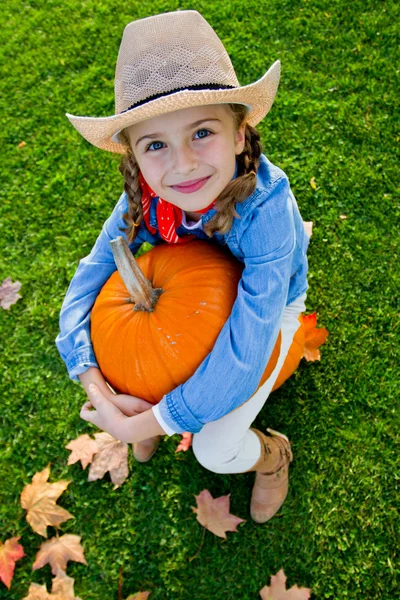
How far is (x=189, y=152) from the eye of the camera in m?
1.91

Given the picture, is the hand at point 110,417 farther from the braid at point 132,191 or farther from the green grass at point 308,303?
the green grass at point 308,303

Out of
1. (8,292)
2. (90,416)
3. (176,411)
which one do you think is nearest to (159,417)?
(176,411)

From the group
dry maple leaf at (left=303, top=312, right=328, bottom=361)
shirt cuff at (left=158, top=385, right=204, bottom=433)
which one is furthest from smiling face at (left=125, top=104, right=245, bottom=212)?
dry maple leaf at (left=303, top=312, right=328, bottom=361)

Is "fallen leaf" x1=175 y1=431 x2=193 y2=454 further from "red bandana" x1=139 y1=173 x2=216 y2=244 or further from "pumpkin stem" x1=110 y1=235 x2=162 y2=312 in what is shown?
"red bandana" x1=139 y1=173 x2=216 y2=244

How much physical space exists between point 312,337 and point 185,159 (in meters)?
1.64

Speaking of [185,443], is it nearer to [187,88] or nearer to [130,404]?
[130,404]

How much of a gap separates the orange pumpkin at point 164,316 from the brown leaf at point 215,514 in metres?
0.93

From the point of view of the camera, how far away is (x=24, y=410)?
11.0 feet

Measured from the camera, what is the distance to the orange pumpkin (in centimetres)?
216

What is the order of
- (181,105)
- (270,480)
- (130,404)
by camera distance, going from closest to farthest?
1. (181,105)
2. (130,404)
3. (270,480)

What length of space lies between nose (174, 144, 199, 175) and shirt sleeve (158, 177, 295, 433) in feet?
1.00

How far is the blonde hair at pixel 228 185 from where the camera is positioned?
2.05m

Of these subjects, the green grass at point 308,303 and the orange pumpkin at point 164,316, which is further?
the green grass at point 308,303

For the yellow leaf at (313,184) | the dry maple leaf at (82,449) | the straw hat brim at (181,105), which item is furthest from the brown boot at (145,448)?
the yellow leaf at (313,184)
